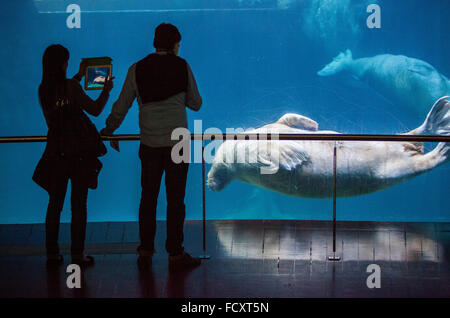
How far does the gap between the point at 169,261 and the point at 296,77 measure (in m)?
4.48

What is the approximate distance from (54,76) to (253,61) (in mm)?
4174

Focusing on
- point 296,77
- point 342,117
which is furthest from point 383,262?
point 296,77

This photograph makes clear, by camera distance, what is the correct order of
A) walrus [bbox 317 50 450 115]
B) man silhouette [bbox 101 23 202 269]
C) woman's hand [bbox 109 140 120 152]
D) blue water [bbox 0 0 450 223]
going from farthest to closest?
1. walrus [bbox 317 50 450 115]
2. blue water [bbox 0 0 450 223]
3. woman's hand [bbox 109 140 120 152]
4. man silhouette [bbox 101 23 202 269]

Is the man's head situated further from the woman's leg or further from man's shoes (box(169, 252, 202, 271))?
man's shoes (box(169, 252, 202, 271))

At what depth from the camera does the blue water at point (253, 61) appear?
6953 mm

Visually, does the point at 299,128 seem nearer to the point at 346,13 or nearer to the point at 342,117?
the point at 342,117

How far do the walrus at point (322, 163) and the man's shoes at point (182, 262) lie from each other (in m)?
2.14

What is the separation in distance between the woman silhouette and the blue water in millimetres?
3055

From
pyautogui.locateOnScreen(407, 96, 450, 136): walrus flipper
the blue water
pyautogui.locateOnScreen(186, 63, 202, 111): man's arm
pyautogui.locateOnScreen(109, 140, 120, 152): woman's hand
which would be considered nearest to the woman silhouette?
pyautogui.locateOnScreen(109, 140, 120, 152): woman's hand

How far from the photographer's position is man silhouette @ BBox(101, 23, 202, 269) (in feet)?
11.3

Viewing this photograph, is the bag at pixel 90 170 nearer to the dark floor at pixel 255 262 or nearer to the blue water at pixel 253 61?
the dark floor at pixel 255 262

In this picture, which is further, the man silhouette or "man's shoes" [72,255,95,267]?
"man's shoes" [72,255,95,267]

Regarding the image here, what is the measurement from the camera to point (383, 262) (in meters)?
3.82

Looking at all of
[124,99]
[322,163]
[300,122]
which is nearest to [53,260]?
[124,99]
